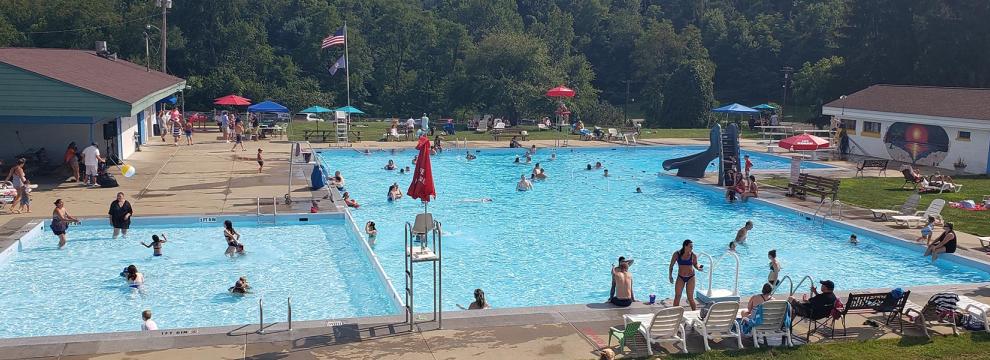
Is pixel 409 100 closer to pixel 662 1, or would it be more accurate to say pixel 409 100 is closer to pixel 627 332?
pixel 662 1

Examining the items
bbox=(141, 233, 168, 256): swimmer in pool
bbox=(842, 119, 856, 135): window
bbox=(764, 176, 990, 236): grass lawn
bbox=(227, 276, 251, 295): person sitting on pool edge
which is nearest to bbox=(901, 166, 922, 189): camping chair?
bbox=(764, 176, 990, 236): grass lawn

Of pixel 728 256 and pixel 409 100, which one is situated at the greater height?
pixel 409 100

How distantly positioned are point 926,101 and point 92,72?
107 feet

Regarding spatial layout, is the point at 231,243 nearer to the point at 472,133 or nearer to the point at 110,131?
the point at 110,131

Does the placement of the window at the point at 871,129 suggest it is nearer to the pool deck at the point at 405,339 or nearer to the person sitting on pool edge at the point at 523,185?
the person sitting on pool edge at the point at 523,185

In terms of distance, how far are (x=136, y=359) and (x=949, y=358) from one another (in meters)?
10.2

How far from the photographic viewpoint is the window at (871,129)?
119ft

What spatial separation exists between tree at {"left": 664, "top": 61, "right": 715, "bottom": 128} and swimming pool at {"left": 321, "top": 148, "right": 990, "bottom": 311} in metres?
22.0

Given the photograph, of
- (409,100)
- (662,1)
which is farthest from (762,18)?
(409,100)

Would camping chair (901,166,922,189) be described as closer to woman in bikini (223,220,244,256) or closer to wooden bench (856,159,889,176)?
wooden bench (856,159,889,176)

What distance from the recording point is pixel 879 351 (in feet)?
36.7

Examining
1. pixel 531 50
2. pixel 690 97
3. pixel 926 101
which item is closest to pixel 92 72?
pixel 531 50

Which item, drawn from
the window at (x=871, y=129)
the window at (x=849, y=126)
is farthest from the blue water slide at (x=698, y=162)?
the window at (x=849, y=126)

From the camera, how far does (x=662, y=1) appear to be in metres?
88.6
